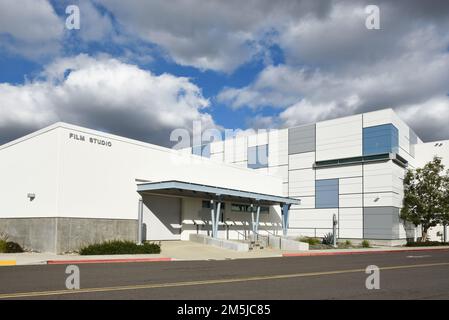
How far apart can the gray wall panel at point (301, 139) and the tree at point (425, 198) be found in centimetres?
979

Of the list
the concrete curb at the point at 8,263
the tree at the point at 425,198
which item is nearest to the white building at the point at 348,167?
the tree at the point at 425,198

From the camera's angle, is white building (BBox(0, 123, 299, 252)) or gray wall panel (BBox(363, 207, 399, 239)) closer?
white building (BBox(0, 123, 299, 252))

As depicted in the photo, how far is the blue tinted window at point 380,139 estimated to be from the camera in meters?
41.4

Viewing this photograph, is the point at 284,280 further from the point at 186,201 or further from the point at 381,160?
the point at 381,160

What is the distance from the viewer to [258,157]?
167 ft

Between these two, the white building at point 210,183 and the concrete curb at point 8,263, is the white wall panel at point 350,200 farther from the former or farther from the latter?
the concrete curb at point 8,263

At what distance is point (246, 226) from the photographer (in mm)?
39781

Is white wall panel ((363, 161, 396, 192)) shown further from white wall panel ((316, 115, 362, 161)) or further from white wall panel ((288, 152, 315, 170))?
white wall panel ((288, 152, 315, 170))

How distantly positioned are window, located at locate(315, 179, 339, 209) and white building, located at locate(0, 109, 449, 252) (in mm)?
99

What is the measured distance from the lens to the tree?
42.1 metres

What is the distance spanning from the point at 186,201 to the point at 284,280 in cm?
2147

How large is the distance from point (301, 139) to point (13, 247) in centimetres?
3130

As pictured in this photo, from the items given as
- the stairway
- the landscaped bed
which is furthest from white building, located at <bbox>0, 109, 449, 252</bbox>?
the landscaped bed

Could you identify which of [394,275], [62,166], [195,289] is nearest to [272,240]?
[62,166]
